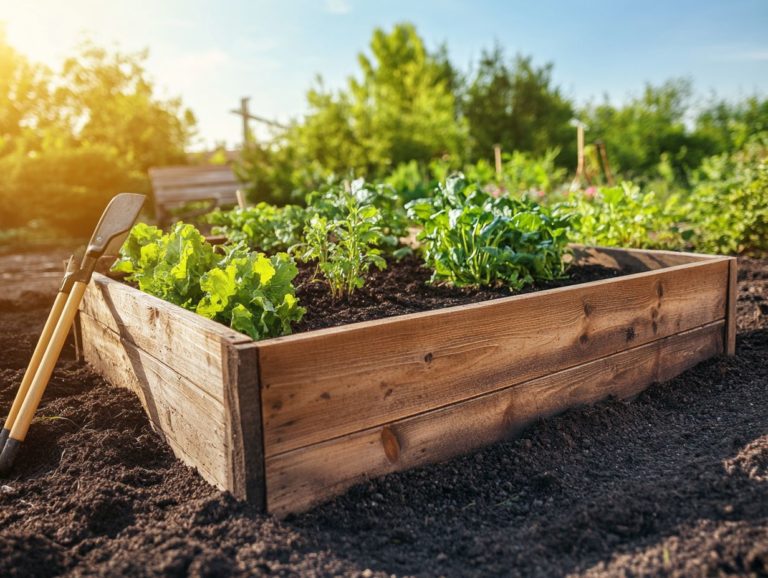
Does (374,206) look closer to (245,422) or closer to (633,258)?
(633,258)

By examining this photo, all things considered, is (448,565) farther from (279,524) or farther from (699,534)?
(699,534)

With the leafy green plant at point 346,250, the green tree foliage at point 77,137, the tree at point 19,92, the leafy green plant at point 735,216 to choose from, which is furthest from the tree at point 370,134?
the tree at point 19,92

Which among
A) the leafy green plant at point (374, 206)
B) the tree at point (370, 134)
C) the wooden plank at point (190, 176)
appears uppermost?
the tree at point (370, 134)

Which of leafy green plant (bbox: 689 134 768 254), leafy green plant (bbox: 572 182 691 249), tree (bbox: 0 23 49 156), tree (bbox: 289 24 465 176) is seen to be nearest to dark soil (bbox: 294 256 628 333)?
leafy green plant (bbox: 572 182 691 249)

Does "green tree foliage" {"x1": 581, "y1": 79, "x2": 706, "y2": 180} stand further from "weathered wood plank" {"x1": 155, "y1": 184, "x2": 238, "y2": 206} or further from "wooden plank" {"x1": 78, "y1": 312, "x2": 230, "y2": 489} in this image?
"wooden plank" {"x1": 78, "y1": 312, "x2": 230, "y2": 489}

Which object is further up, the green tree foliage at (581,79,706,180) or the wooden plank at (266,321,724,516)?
the green tree foliage at (581,79,706,180)

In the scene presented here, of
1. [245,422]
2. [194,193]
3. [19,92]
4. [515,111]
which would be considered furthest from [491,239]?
[19,92]

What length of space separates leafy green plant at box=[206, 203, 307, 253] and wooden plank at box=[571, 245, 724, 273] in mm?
1571

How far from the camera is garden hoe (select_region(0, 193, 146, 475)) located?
212 cm

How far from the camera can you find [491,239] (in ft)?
9.81

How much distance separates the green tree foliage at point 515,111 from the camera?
16.7 meters

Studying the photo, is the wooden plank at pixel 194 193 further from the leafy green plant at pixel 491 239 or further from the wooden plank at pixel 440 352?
the wooden plank at pixel 440 352

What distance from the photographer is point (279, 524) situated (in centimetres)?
167

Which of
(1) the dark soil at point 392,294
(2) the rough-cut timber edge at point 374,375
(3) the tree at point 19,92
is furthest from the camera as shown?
(3) the tree at point 19,92
